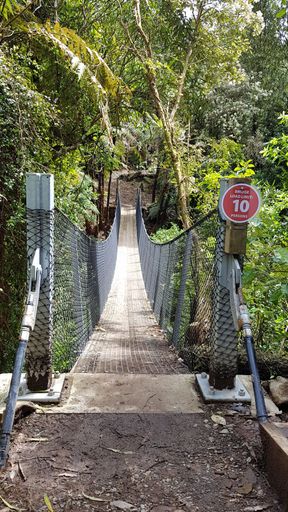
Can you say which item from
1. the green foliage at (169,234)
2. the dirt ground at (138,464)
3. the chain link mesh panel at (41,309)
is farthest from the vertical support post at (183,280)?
the green foliage at (169,234)

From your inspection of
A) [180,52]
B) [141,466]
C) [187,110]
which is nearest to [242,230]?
[141,466]

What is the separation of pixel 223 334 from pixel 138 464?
2.33 feet

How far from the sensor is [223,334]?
1.91m

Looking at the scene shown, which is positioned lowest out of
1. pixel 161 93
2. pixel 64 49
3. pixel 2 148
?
pixel 2 148

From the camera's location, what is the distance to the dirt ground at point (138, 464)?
4.00ft

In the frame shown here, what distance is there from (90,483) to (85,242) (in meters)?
2.62

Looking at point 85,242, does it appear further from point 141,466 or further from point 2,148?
point 141,466

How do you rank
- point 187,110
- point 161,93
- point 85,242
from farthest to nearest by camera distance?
point 187,110 < point 161,93 < point 85,242

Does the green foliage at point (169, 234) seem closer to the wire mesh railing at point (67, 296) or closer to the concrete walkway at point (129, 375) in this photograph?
the concrete walkway at point (129, 375)

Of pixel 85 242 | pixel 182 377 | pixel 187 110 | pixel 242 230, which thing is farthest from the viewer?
pixel 187 110

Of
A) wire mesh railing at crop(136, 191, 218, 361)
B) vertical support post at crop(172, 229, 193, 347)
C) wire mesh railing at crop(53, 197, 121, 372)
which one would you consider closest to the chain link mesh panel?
wire mesh railing at crop(53, 197, 121, 372)

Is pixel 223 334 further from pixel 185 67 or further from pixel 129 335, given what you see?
pixel 185 67

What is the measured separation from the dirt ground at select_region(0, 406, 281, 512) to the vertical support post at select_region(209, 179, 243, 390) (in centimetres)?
16

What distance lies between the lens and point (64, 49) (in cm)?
347
